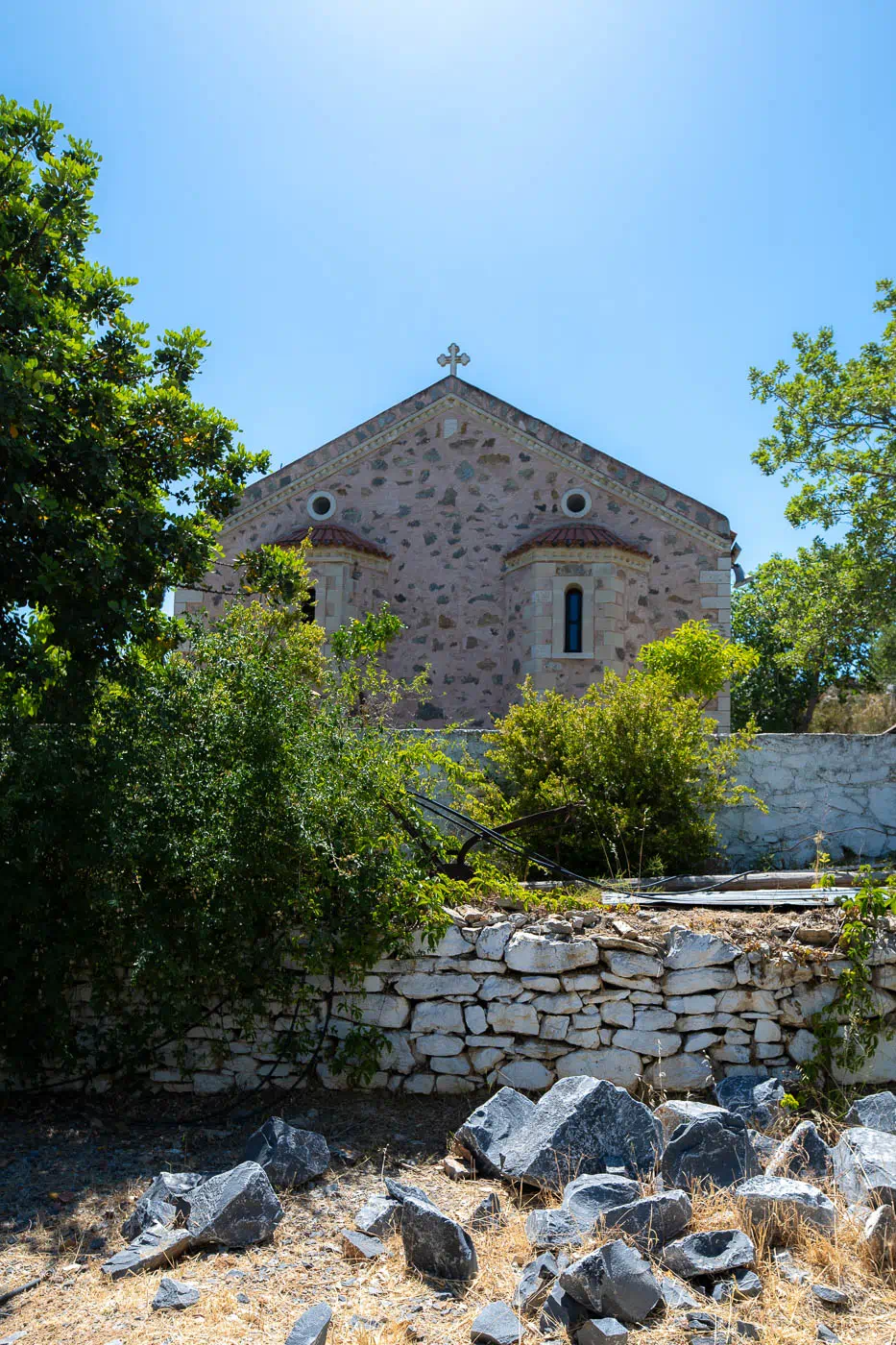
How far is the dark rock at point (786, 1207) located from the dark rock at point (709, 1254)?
26 cm

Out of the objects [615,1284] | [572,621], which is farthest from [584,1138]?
[572,621]

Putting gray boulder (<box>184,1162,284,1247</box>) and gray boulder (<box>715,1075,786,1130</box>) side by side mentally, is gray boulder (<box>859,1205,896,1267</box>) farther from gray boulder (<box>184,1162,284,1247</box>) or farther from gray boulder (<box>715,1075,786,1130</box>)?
gray boulder (<box>184,1162,284,1247</box>)

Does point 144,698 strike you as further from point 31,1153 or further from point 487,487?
point 487,487

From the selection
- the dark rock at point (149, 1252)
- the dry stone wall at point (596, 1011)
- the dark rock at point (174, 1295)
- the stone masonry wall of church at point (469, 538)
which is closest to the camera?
the dark rock at point (174, 1295)

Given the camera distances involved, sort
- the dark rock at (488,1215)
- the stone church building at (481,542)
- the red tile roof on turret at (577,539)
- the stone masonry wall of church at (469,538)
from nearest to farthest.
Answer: the dark rock at (488,1215)
the red tile roof on turret at (577,539)
the stone church building at (481,542)
the stone masonry wall of church at (469,538)

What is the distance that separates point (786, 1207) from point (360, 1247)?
6.30 feet

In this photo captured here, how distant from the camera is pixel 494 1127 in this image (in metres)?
5.54

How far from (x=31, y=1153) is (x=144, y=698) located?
2.74m

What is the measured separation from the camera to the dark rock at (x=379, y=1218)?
470 cm

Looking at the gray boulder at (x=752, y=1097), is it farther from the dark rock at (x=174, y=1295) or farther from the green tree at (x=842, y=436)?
the green tree at (x=842, y=436)

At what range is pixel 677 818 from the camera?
9.09 metres

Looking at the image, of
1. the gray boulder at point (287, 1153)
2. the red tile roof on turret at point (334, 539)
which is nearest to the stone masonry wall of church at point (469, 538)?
the red tile roof on turret at point (334, 539)

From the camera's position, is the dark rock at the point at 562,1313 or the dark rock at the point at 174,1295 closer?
the dark rock at the point at 562,1313

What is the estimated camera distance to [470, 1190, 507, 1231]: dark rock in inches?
189
